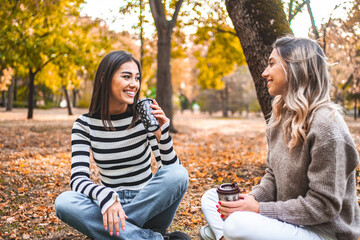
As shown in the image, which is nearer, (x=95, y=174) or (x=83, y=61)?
(x=95, y=174)

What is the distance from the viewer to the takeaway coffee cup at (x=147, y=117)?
2252mm

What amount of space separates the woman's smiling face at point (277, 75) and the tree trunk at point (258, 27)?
218 cm

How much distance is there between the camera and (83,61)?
46.3 ft

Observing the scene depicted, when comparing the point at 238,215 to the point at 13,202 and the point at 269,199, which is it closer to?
the point at 269,199

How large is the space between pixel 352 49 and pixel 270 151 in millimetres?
7726

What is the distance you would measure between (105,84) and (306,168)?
1.67 meters

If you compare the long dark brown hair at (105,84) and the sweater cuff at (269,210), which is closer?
the sweater cuff at (269,210)

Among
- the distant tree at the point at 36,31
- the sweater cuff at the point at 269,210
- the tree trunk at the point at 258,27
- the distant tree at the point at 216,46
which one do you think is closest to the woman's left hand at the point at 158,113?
the sweater cuff at the point at 269,210

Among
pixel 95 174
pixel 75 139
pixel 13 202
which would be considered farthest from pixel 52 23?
pixel 75 139

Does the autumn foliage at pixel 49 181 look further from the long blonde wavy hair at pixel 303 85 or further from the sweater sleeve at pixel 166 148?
the long blonde wavy hair at pixel 303 85

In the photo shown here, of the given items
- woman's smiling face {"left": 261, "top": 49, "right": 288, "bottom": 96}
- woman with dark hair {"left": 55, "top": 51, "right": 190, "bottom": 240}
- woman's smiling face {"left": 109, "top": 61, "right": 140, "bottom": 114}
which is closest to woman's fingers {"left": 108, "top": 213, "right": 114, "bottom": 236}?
woman with dark hair {"left": 55, "top": 51, "right": 190, "bottom": 240}

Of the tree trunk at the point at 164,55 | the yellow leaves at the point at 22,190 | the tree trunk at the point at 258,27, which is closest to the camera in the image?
the tree trunk at the point at 258,27

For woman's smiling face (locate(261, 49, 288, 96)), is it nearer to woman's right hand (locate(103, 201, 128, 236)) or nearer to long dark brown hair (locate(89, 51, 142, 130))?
long dark brown hair (locate(89, 51, 142, 130))

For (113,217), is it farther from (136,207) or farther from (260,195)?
(260,195)
